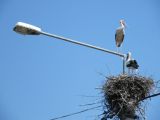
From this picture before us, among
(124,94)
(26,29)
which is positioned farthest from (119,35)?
A: (26,29)

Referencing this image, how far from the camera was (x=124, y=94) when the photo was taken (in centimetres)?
1156

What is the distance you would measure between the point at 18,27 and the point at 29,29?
0.72ft

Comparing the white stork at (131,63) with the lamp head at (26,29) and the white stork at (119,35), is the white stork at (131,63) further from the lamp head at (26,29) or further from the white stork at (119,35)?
the white stork at (119,35)

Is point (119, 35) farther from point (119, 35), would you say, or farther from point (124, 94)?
A: point (124, 94)

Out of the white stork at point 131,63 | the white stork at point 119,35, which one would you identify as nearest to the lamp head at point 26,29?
the white stork at point 131,63

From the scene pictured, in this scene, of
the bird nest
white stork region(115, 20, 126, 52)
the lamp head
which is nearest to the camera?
the bird nest

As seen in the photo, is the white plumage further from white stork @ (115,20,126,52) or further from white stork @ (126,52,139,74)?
white stork @ (126,52,139,74)

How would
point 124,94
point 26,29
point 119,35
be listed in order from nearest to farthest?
point 26,29, point 124,94, point 119,35

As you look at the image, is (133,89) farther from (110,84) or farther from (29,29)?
(29,29)

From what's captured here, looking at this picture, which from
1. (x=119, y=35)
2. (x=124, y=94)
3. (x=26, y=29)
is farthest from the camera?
(x=119, y=35)

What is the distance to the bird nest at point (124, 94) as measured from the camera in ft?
35.3

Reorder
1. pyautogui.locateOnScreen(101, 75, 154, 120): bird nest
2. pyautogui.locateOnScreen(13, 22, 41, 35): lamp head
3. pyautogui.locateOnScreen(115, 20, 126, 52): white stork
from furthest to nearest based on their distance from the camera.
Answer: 1. pyautogui.locateOnScreen(115, 20, 126, 52): white stork
2. pyautogui.locateOnScreen(13, 22, 41, 35): lamp head
3. pyautogui.locateOnScreen(101, 75, 154, 120): bird nest

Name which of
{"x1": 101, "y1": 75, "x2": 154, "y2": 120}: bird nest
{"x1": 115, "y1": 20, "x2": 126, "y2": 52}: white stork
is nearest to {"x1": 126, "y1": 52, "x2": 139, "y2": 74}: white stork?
{"x1": 101, "y1": 75, "x2": 154, "y2": 120}: bird nest

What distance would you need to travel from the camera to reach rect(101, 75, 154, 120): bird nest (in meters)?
10.8
